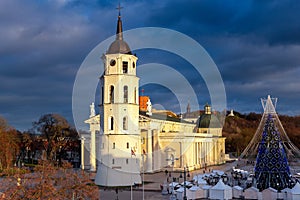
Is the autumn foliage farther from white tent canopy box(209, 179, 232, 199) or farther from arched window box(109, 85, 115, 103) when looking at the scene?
white tent canopy box(209, 179, 232, 199)

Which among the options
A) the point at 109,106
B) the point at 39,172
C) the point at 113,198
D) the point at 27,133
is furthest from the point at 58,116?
the point at 39,172

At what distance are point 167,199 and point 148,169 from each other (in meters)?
21.6

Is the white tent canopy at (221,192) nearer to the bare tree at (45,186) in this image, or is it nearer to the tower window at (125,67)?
the bare tree at (45,186)

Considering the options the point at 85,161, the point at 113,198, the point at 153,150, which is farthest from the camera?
the point at 85,161

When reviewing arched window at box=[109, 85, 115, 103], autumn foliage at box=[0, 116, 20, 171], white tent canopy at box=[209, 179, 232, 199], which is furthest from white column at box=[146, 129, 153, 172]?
white tent canopy at box=[209, 179, 232, 199]

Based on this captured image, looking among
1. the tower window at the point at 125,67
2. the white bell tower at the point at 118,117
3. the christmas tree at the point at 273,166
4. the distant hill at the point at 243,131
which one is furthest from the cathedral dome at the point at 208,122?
the christmas tree at the point at 273,166

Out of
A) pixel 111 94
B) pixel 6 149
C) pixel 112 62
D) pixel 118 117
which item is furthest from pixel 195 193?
pixel 6 149

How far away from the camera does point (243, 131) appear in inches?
4380

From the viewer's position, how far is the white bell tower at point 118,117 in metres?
39.8

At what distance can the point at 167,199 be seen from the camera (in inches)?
1299

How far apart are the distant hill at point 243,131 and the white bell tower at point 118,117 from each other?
61.2 m

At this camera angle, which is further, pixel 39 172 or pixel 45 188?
pixel 39 172

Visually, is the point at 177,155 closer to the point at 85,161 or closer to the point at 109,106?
the point at 85,161

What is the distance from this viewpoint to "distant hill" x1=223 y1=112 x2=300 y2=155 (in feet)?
326
